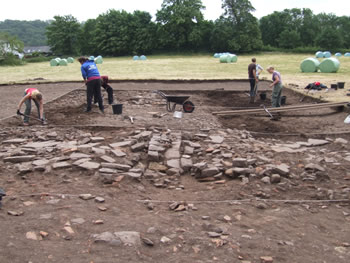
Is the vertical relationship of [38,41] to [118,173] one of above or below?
above

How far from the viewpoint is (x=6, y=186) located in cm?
544

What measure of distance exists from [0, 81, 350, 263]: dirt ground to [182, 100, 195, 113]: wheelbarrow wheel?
1.93 metres

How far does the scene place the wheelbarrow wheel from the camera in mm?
11273

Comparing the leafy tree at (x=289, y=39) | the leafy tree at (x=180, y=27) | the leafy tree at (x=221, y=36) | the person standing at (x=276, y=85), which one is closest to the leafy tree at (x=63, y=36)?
the leafy tree at (x=180, y=27)

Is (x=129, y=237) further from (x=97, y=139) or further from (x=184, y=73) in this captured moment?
(x=184, y=73)

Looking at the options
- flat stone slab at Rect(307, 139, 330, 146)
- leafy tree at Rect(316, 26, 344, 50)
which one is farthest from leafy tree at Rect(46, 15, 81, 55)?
flat stone slab at Rect(307, 139, 330, 146)

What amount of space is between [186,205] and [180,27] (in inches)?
2290

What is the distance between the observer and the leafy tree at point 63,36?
67.2 m

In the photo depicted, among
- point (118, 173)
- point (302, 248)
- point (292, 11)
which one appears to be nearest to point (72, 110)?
point (118, 173)

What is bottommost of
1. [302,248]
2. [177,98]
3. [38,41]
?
[302,248]

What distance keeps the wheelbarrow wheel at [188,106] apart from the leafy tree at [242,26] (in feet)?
155

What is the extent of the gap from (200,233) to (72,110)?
8741 millimetres

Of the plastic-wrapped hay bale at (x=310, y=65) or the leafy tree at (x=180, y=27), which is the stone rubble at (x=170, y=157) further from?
the leafy tree at (x=180, y=27)

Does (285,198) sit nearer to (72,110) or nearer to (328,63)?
(72,110)
